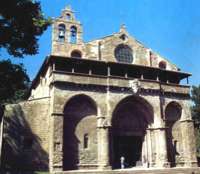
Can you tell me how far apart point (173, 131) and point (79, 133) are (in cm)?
963

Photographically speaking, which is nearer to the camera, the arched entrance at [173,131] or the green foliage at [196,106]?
the arched entrance at [173,131]

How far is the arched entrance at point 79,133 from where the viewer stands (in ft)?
73.6

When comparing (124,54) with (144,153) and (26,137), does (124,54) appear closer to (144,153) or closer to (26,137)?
(144,153)

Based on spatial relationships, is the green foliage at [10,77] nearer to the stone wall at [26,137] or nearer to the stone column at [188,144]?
the stone wall at [26,137]

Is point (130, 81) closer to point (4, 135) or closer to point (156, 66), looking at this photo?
point (156, 66)

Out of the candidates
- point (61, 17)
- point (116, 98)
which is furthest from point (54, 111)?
point (61, 17)

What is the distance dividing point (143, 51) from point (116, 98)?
709cm

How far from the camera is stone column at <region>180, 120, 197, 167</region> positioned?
2623cm

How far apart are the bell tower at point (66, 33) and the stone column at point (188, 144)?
12705 mm

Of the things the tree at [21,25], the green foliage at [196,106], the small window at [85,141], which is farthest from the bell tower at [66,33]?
the green foliage at [196,106]

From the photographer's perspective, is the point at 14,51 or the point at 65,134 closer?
the point at 14,51

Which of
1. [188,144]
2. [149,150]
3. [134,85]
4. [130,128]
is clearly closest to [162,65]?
[134,85]

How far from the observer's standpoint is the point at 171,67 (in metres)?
30.2

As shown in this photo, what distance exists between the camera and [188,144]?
2661cm
